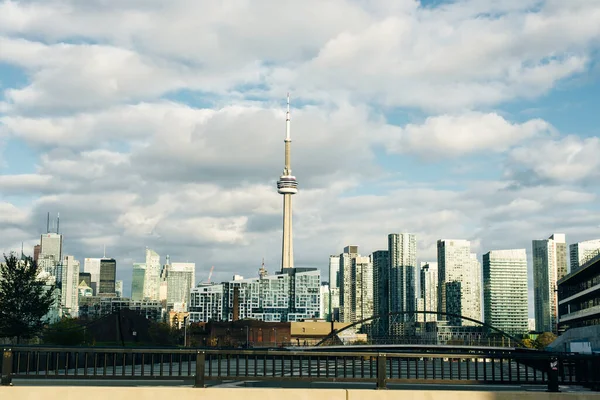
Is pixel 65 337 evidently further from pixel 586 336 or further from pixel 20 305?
pixel 586 336

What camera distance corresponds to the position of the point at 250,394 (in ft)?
57.0

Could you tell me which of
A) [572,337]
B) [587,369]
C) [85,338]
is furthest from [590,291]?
[587,369]

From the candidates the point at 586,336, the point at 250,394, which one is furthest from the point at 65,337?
the point at 250,394

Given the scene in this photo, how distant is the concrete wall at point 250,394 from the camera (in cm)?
1702

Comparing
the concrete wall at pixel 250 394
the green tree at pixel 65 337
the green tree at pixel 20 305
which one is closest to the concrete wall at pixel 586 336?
the green tree at pixel 20 305

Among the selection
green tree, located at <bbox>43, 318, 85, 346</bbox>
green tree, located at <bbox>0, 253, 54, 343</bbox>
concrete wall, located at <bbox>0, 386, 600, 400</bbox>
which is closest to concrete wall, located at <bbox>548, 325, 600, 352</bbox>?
green tree, located at <bbox>0, 253, 54, 343</bbox>

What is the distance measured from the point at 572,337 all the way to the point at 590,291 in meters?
7.44

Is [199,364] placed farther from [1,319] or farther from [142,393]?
[1,319]

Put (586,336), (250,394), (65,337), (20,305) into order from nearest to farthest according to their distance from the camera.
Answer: (250,394) < (20,305) < (586,336) < (65,337)

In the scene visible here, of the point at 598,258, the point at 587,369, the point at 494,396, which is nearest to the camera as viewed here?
the point at 494,396

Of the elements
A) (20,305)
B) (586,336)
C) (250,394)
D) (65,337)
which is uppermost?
(20,305)

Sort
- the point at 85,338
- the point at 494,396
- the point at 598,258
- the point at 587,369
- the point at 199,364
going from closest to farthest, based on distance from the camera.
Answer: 1. the point at 494,396
2. the point at 199,364
3. the point at 587,369
4. the point at 598,258
5. the point at 85,338

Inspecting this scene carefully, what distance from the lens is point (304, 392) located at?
→ 1716cm

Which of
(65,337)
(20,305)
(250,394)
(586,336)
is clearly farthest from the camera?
(65,337)
